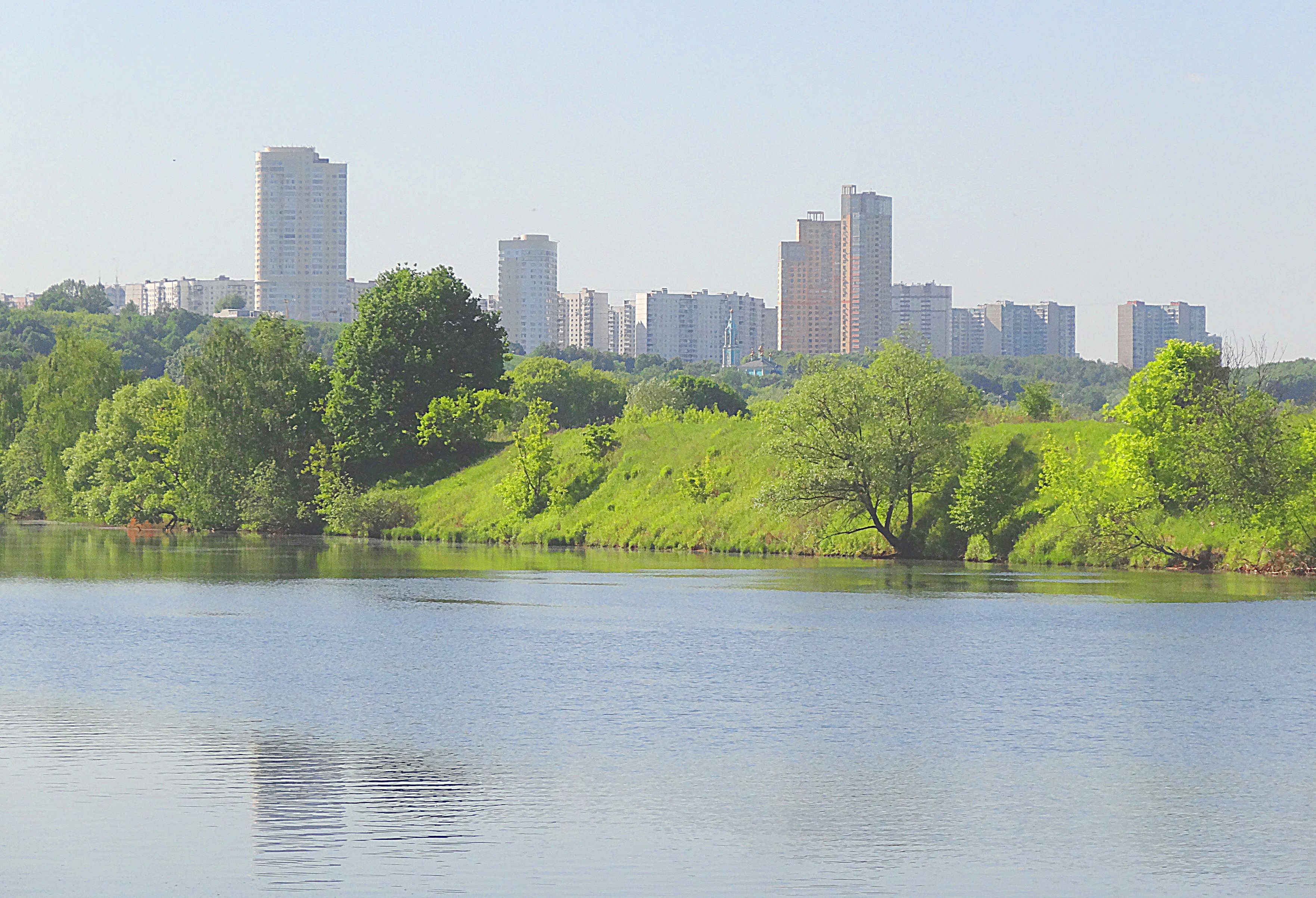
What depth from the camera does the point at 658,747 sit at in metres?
21.5

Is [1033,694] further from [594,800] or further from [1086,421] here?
[1086,421]

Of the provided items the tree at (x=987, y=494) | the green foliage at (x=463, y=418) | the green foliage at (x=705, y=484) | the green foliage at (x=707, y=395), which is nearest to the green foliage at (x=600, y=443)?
the green foliage at (x=705, y=484)

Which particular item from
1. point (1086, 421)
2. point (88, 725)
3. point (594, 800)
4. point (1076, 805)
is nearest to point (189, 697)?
point (88, 725)

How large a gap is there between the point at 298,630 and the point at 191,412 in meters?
57.3

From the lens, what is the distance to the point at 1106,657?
1254 inches

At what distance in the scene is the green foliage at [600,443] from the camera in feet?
275

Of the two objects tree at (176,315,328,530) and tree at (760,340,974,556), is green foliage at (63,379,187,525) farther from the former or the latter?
tree at (760,340,974,556)

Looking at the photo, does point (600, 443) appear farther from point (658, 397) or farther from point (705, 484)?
point (658, 397)

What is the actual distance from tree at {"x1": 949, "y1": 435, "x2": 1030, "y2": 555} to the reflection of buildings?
44.3m

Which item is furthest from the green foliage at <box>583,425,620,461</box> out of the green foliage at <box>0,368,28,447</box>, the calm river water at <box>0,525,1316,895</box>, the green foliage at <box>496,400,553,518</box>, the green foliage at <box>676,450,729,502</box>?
the green foliage at <box>0,368,28,447</box>

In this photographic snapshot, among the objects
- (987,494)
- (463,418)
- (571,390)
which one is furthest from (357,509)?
(571,390)

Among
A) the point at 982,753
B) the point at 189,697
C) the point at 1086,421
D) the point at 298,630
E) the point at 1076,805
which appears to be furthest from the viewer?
the point at 1086,421

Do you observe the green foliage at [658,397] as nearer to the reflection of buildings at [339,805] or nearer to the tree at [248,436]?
the tree at [248,436]

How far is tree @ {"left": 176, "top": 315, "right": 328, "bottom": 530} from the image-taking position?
90.0 m
